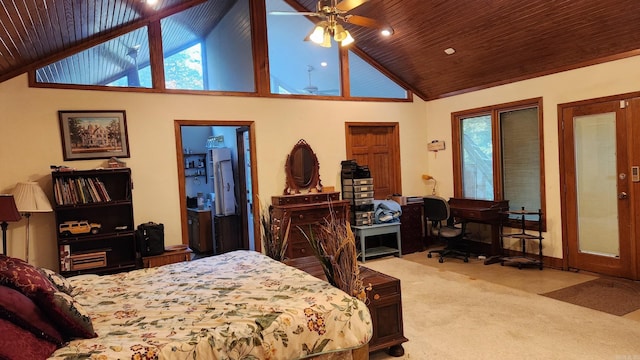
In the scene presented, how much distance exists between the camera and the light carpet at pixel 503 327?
2.89 meters

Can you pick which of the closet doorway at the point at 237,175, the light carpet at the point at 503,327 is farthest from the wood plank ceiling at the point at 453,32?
the light carpet at the point at 503,327

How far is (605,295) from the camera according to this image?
397 cm

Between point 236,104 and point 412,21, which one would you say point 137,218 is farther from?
point 412,21

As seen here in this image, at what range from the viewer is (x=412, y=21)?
16.6 feet

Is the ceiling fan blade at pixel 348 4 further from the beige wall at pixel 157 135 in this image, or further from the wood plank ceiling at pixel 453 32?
the beige wall at pixel 157 135

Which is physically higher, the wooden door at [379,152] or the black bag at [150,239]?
the wooden door at [379,152]

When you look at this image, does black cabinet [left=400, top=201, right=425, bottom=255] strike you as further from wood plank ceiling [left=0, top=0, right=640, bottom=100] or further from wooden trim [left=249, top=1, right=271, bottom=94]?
wooden trim [left=249, top=1, right=271, bottom=94]

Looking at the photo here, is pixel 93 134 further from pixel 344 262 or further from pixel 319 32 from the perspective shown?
pixel 344 262

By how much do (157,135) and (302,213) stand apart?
6.85 ft

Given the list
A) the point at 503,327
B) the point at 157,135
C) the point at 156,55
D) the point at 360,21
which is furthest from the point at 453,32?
the point at 157,135

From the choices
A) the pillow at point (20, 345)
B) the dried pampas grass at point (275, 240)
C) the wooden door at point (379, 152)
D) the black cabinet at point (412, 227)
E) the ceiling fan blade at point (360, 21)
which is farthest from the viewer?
the wooden door at point (379, 152)

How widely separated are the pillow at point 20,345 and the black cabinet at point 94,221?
2674 millimetres

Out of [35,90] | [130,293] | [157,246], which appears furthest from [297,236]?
[35,90]

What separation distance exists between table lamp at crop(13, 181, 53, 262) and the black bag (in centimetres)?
89
